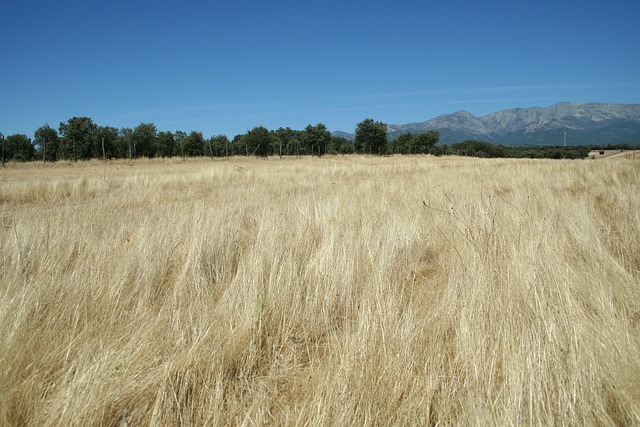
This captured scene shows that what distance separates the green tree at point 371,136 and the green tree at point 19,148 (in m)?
65.0

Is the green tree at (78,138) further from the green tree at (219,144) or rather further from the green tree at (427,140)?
the green tree at (427,140)

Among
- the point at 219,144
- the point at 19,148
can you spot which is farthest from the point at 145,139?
the point at 19,148

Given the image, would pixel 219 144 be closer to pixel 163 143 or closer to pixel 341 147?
pixel 163 143

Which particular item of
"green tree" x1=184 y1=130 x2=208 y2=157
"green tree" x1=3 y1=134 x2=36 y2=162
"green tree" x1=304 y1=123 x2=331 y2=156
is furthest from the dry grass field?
"green tree" x1=3 y1=134 x2=36 y2=162

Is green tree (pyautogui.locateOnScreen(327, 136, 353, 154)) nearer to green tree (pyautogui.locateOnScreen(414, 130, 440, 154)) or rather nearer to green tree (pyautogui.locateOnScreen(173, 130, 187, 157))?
green tree (pyautogui.locateOnScreen(414, 130, 440, 154))

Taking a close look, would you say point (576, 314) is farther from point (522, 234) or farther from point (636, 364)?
point (522, 234)

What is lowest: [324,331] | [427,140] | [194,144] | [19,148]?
[324,331]

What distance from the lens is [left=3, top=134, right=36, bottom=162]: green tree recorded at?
59.0 m

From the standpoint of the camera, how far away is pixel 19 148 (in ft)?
200

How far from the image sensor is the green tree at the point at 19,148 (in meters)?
59.0

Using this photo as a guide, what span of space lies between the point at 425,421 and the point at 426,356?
1.41 feet

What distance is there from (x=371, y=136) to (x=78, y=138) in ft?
162

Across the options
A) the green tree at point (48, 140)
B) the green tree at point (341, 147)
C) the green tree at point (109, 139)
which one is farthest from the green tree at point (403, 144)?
the green tree at point (48, 140)

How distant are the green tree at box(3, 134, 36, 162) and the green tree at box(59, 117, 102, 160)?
2195 centimetres
